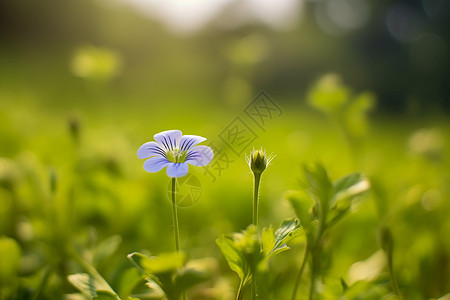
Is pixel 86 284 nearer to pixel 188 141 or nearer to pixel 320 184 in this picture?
pixel 188 141

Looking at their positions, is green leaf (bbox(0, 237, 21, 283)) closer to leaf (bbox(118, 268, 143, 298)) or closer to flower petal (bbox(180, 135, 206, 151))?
leaf (bbox(118, 268, 143, 298))

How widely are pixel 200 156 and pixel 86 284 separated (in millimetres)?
275

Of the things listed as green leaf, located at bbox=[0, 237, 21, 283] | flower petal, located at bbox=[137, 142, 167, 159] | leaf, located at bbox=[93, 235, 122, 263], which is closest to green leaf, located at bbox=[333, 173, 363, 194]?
flower petal, located at bbox=[137, 142, 167, 159]

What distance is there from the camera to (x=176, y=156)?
764mm

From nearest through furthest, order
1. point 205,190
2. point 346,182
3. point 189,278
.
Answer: point 189,278 → point 346,182 → point 205,190

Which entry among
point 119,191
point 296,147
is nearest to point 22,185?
point 119,191

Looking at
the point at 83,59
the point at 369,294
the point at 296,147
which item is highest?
the point at 83,59

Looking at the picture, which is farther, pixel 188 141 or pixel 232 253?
pixel 188 141

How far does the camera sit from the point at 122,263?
2.46 ft

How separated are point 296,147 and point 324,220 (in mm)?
1311

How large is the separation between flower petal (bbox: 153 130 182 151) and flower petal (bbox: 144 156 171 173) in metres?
0.03

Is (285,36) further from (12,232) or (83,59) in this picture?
(12,232)

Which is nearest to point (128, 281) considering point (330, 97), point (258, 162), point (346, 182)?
point (258, 162)

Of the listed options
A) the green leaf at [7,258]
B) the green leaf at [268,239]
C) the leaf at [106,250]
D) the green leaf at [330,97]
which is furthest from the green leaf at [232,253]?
the green leaf at [330,97]
